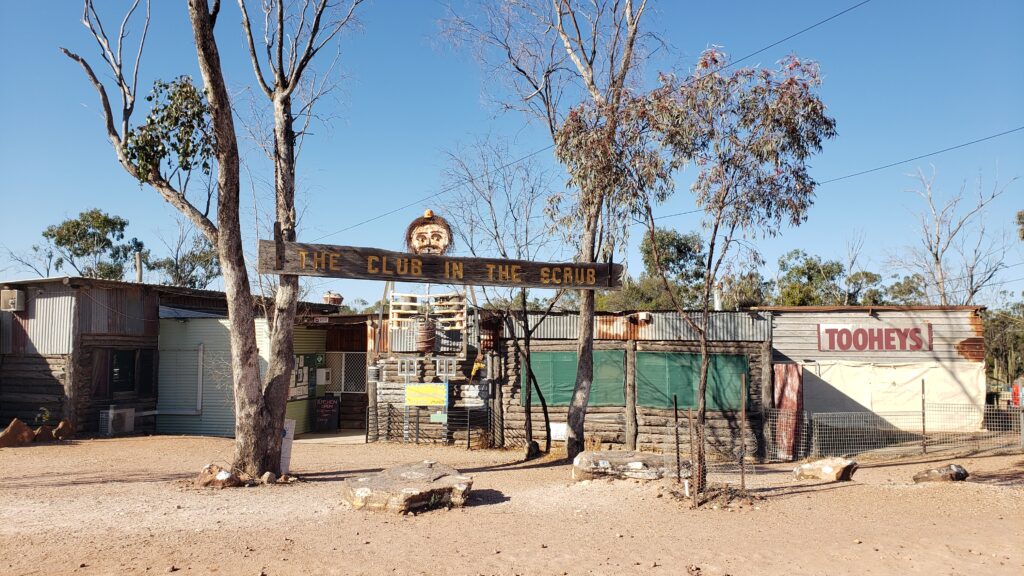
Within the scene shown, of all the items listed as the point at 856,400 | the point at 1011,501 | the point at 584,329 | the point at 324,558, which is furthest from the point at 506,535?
the point at 856,400

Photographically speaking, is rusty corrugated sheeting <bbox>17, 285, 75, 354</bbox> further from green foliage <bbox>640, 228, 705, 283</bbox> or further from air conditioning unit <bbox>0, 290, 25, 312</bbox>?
green foliage <bbox>640, 228, 705, 283</bbox>

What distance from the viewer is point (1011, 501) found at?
11.4 metres

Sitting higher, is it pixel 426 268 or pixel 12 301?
pixel 426 268

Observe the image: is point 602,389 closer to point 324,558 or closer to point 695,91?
Answer: point 695,91

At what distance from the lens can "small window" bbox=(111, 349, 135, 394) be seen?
69.8 ft

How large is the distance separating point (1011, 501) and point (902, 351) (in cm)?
1059

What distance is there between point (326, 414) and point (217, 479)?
40.2 ft

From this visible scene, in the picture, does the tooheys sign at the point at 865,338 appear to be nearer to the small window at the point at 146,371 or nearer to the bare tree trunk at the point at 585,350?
the bare tree trunk at the point at 585,350

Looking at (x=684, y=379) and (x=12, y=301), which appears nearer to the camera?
(x=684, y=379)

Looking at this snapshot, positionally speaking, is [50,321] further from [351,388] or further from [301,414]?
[351,388]

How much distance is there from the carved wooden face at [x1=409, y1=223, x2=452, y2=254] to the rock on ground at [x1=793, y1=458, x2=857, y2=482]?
33.3 ft

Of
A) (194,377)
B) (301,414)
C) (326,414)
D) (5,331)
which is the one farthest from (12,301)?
Answer: (326,414)

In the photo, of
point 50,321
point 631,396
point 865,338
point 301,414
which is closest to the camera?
point 631,396

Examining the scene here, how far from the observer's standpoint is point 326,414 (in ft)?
79.0
